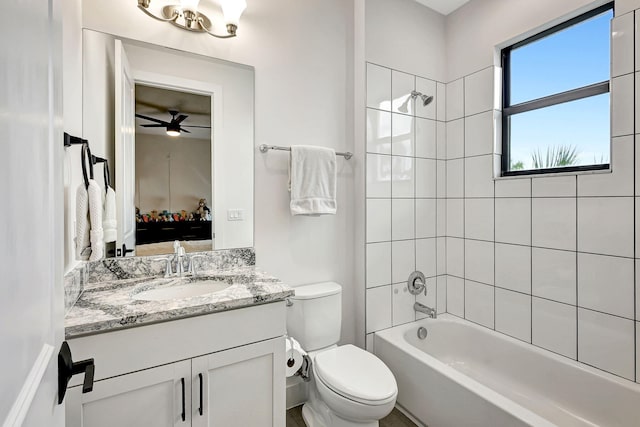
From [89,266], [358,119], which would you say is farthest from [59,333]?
[358,119]

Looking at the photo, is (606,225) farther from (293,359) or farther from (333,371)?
(293,359)

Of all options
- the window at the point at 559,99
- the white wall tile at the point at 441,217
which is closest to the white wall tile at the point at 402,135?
the white wall tile at the point at 441,217

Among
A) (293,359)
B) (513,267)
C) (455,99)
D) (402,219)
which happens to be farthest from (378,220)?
(455,99)

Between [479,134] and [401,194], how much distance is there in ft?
2.17

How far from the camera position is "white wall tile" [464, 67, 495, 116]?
2090mm

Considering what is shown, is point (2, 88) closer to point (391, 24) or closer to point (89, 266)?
point (89, 266)

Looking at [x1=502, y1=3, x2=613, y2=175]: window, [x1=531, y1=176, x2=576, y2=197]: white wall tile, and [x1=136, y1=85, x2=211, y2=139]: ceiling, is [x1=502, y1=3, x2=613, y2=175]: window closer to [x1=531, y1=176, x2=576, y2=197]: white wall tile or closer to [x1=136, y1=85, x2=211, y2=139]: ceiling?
[x1=531, y1=176, x2=576, y2=197]: white wall tile

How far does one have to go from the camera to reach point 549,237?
1.82 meters

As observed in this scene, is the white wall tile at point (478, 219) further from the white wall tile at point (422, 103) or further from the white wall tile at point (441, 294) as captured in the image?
the white wall tile at point (422, 103)

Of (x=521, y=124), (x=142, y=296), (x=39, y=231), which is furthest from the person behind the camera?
(x=521, y=124)

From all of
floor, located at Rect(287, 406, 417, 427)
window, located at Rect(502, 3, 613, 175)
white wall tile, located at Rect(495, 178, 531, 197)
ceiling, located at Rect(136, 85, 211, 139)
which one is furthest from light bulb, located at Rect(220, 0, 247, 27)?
floor, located at Rect(287, 406, 417, 427)

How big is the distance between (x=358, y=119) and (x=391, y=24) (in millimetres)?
721

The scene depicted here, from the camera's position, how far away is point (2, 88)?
0.33 m

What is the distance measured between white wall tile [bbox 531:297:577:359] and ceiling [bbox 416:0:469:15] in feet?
6.80
